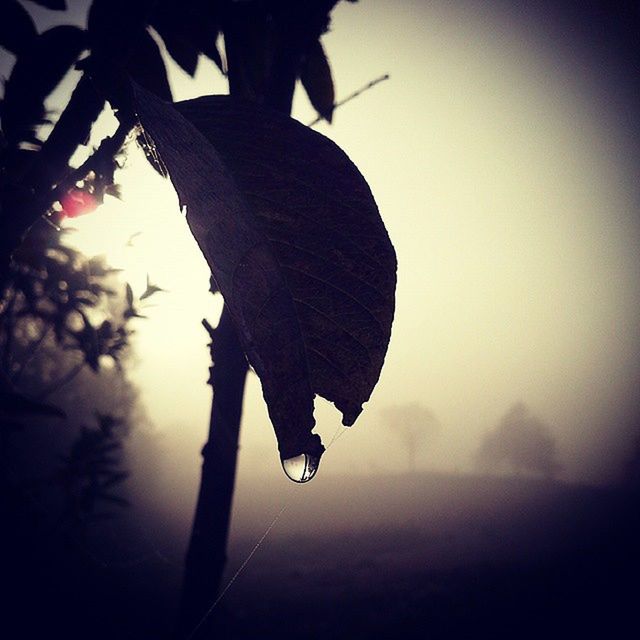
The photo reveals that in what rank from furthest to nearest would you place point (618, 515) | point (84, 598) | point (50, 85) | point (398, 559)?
1. point (618, 515)
2. point (398, 559)
3. point (84, 598)
4. point (50, 85)

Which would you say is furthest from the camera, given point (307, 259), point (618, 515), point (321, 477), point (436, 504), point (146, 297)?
point (321, 477)

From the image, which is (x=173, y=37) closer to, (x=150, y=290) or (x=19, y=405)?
(x=19, y=405)

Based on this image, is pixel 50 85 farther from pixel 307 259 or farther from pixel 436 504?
pixel 436 504

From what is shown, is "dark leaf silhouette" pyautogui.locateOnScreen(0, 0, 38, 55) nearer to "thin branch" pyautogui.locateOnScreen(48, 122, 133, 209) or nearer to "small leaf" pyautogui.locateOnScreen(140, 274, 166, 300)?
"thin branch" pyautogui.locateOnScreen(48, 122, 133, 209)

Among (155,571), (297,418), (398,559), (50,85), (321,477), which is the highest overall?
(50,85)

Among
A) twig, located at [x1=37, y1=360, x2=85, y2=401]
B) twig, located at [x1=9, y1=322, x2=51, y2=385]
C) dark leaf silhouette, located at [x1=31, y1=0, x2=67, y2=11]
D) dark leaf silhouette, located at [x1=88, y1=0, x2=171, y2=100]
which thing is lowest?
twig, located at [x1=37, y1=360, x2=85, y2=401]

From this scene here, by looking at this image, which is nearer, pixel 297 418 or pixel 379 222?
pixel 297 418

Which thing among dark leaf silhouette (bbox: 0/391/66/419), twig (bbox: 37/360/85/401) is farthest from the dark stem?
twig (bbox: 37/360/85/401)

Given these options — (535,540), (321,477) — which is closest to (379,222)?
(535,540)
